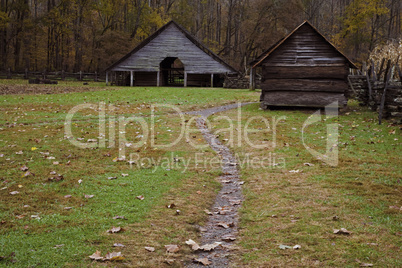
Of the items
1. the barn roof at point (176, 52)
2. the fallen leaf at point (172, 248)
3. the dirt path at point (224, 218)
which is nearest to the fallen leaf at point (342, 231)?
the dirt path at point (224, 218)

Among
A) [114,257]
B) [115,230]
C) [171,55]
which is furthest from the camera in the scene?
[171,55]

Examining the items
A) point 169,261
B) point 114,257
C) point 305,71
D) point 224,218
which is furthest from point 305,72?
point 114,257

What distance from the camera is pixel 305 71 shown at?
19094mm

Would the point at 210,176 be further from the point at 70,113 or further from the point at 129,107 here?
the point at 129,107

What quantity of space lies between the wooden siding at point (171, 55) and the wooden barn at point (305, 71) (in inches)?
863

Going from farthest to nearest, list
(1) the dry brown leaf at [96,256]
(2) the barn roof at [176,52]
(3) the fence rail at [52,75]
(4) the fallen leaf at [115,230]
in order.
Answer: (3) the fence rail at [52,75] < (2) the barn roof at [176,52] < (4) the fallen leaf at [115,230] < (1) the dry brown leaf at [96,256]

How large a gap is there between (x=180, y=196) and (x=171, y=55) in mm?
36630

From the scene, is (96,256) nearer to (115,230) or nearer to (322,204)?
(115,230)

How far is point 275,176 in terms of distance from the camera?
793cm

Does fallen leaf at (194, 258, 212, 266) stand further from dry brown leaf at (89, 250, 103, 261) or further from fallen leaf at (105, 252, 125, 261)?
dry brown leaf at (89, 250, 103, 261)

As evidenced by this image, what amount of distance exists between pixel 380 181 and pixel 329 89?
1273 centimetres

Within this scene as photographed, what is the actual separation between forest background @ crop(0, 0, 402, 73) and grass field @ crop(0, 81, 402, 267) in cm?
3779

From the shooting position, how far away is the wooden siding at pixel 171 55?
1620 inches

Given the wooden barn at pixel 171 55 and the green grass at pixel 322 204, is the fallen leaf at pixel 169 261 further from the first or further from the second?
the wooden barn at pixel 171 55
